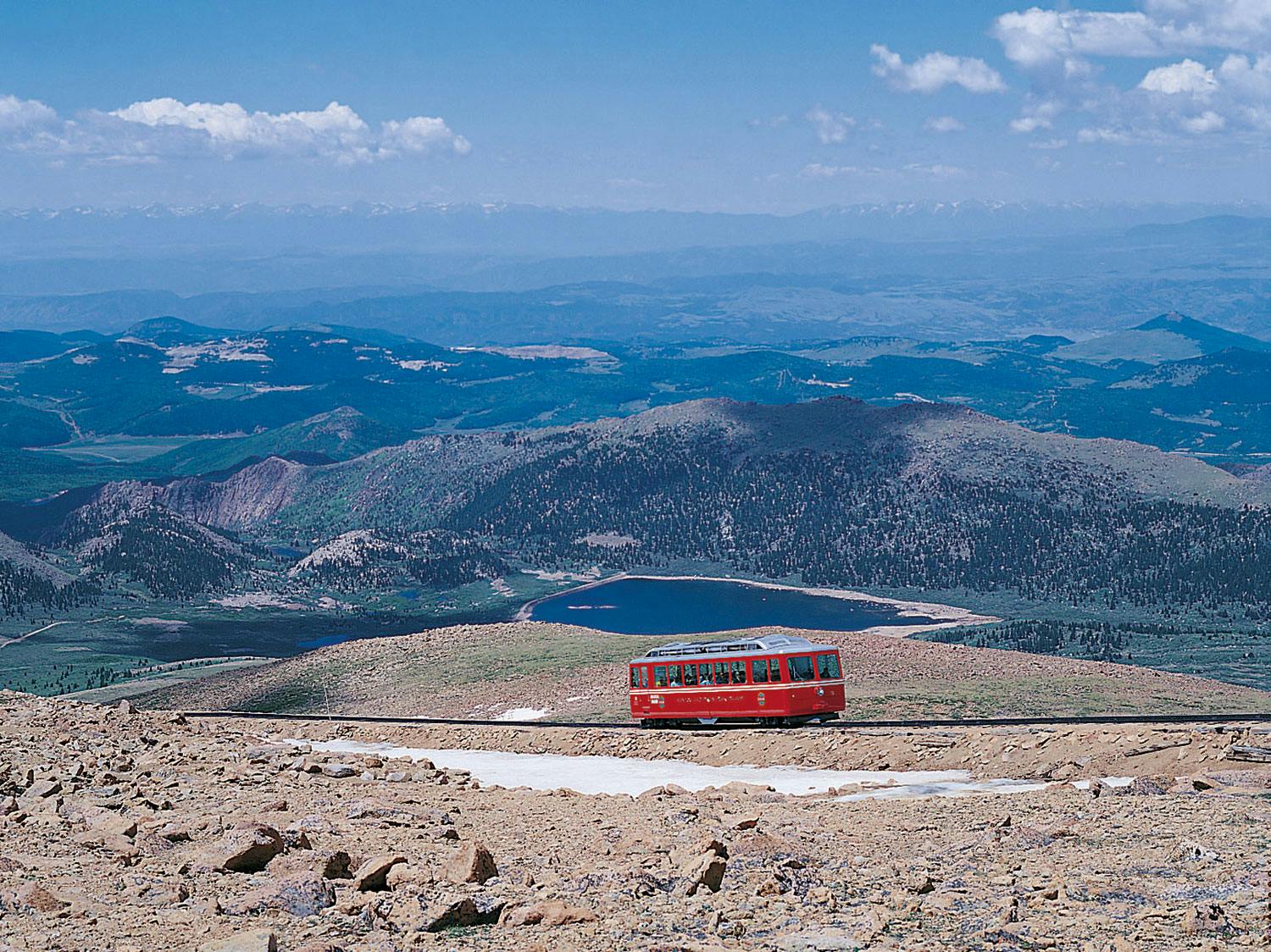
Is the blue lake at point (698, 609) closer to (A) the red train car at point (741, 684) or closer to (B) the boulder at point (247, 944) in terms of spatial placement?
(A) the red train car at point (741, 684)

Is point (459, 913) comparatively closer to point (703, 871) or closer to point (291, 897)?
point (291, 897)

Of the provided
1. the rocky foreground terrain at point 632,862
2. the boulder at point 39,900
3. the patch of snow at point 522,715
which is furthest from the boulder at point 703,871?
the patch of snow at point 522,715

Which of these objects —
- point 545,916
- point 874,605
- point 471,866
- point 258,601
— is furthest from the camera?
point 258,601

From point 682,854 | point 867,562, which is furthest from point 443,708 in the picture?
point 867,562

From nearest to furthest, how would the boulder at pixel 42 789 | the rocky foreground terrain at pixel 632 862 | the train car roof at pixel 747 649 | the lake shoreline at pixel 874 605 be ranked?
1. the rocky foreground terrain at pixel 632 862
2. the boulder at pixel 42 789
3. the train car roof at pixel 747 649
4. the lake shoreline at pixel 874 605

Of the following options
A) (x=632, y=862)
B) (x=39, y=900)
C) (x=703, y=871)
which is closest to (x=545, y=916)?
(x=703, y=871)

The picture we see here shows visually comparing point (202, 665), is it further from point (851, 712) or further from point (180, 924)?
point (180, 924)

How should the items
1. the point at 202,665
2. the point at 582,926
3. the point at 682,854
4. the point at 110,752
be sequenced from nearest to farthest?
the point at 582,926 → the point at 682,854 → the point at 110,752 → the point at 202,665
